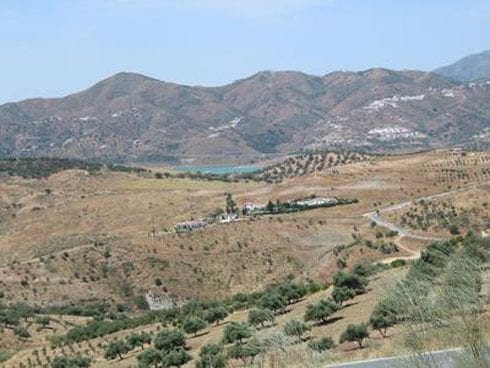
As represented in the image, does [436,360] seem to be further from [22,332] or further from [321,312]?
[22,332]

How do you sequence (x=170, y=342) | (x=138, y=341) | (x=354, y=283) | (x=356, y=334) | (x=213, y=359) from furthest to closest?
(x=138, y=341)
(x=354, y=283)
(x=170, y=342)
(x=356, y=334)
(x=213, y=359)

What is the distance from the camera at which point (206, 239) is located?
332ft

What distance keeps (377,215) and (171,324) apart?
2221 inches

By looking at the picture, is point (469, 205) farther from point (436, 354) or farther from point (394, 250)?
point (436, 354)

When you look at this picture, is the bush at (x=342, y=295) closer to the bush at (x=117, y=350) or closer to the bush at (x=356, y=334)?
the bush at (x=356, y=334)

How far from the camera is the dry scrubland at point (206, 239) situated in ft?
252

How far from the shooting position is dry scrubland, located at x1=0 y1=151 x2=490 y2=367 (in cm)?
7688

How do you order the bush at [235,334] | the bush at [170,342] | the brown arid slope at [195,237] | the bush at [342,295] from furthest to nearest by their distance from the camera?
the brown arid slope at [195,237] < the bush at [342,295] < the bush at [170,342] < the bush at [235,334]

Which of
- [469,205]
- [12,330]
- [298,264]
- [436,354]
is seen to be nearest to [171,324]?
[12,330]

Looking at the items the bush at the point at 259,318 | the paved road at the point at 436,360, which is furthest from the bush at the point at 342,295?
the paved road at the point at 436,360

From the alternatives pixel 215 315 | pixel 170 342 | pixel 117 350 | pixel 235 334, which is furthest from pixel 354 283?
pixel 117 350

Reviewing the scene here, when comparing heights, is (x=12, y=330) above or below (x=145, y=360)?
below

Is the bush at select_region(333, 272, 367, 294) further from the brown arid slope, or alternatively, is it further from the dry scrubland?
the brown arid slope

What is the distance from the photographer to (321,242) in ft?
316
